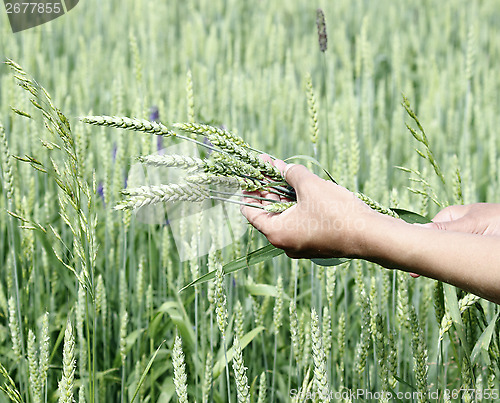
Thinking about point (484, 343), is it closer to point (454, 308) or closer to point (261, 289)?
point (454, 308)

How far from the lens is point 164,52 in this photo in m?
3.19

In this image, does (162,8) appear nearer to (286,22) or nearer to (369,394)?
(286,22)

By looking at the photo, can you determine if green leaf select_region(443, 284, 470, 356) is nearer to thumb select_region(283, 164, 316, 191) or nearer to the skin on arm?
the skin on arm

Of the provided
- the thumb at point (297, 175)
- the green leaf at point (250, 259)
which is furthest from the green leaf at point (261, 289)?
the thumb at point (297, 175)

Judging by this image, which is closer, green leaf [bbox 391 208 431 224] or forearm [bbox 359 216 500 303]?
forearm [bbox 359 216 500 303]

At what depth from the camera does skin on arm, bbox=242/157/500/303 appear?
754 millimetres

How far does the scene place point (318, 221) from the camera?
2.70 ft

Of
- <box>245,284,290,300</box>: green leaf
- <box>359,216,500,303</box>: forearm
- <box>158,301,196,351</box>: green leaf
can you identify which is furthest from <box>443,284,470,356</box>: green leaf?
<box>158,301,196,351</box>: green leaf

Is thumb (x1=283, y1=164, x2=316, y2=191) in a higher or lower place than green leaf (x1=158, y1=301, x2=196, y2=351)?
higher

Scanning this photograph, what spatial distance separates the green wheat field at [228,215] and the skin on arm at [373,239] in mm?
102

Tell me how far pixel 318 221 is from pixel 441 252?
0.52ft

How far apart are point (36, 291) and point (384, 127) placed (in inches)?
64.4

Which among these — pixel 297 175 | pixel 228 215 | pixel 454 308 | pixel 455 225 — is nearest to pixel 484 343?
A: pixel 454 308

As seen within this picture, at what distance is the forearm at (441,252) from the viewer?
75cm
